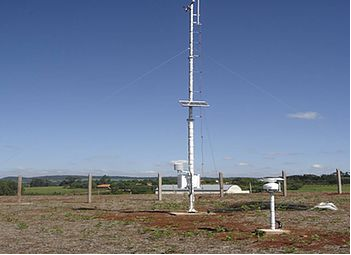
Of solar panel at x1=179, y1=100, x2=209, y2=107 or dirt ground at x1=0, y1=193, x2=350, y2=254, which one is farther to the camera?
solar panel at x1=179, y1=100, x2=209, y2=107

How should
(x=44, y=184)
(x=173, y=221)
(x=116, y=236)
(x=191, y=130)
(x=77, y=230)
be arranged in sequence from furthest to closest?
(x=44, y=184) < (x=191, y=130) < (x=173, y=221) < (x=77, y=230) < (x=116, y=236)

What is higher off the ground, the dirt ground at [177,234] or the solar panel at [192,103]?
the solar panel at [192,103]

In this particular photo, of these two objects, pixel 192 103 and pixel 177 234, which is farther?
pixel 192 103

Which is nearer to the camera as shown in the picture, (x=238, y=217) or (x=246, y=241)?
(x=246, y=241)

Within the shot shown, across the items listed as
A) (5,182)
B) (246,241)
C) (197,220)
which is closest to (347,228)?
(246,241)

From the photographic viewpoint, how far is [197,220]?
15820 millimetres

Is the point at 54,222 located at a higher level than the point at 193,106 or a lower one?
lower

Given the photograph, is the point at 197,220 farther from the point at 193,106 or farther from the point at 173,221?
the point at 193,106

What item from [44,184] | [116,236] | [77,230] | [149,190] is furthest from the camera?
[44,184]

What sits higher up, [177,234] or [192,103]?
[192,103]

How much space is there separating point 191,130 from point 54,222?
19.1ft

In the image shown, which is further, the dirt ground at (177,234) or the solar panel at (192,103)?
the solar panel at (192,103)

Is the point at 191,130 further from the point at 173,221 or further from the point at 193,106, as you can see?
the point at 173,221

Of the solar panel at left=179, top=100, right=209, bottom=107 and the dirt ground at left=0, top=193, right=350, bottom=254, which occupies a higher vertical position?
the solar panel at left=179, top=100, right=209, bottom=107
